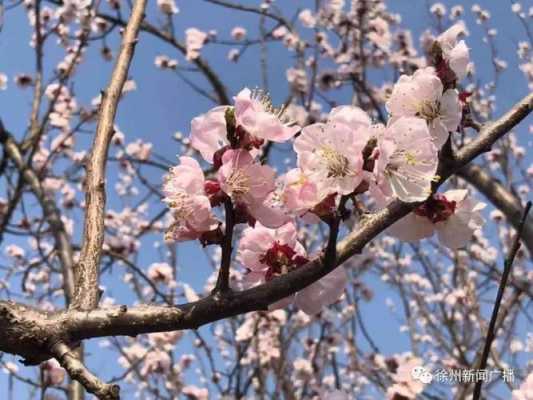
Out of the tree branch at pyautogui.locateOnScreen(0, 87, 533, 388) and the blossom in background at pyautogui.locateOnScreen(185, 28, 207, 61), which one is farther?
the blossom in background at pyautogui.locateOnScreen(185, 28, 207, 61)

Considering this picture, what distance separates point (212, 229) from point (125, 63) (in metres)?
0.54

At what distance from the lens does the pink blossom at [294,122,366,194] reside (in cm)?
92

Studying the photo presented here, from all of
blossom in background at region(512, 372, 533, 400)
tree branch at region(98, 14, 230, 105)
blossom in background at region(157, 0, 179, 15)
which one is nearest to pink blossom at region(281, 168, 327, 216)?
blossom in background at region(512, 372, 533, 400)

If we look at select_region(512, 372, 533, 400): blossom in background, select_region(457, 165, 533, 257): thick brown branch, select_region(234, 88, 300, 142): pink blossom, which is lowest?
select_region(512, 372, 533, 400): blossom in background

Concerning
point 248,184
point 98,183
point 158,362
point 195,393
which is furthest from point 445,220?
point 158,362

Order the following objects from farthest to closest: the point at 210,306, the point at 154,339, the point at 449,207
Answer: the point at 154,339 < the point at 449,207 < the point at 210,306

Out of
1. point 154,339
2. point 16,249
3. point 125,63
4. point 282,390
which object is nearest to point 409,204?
point 125,63

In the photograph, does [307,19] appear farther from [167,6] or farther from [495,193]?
[495,193]

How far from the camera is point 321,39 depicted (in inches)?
259

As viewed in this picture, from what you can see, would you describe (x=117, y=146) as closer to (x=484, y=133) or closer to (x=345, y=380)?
A: (x=345, y=380)

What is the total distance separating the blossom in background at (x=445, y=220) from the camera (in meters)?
1.20

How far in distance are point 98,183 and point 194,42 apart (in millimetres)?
5606

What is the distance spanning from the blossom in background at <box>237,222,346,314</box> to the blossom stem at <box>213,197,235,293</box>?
15cm

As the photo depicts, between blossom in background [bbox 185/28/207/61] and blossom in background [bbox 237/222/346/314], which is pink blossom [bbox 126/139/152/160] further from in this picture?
blossom in background [bbox 237/222/346/314]
